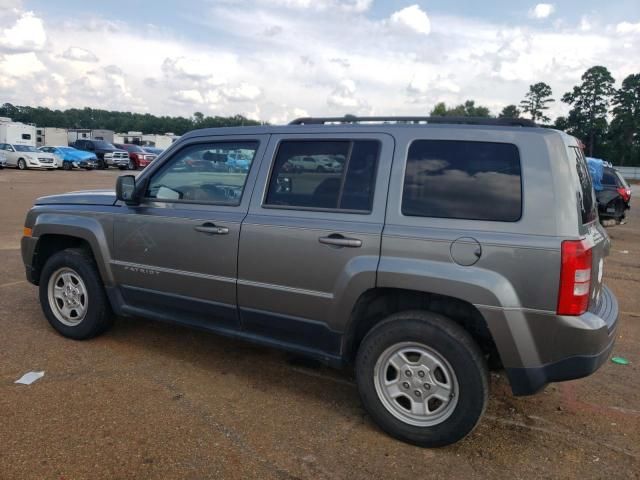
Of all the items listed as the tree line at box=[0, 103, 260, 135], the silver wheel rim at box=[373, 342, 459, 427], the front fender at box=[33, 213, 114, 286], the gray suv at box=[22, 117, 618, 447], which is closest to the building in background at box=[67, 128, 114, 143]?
the tree line at box=[0, 103, 260, 135]

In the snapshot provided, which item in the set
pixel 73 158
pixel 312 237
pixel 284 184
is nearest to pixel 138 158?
pixel 73 158

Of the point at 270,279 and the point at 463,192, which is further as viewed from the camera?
the point at 270,279

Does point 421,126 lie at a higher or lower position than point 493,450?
higher

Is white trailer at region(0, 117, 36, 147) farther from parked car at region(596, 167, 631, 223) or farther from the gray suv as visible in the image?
the gray suv

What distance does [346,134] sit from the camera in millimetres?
3510

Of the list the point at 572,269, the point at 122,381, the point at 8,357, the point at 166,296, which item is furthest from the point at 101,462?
the point at 572,269

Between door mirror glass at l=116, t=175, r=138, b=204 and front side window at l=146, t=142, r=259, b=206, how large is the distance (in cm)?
12

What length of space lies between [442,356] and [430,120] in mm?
1478

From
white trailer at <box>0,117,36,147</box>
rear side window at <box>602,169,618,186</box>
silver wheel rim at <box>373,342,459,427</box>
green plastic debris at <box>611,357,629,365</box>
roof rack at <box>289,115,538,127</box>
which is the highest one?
white trailer at <box>0,117,36,147</box>

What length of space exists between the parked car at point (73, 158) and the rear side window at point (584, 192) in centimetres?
3407

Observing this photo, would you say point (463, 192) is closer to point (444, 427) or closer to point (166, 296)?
point (444, 427)

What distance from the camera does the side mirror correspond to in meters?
4.20

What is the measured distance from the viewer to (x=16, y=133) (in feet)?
126

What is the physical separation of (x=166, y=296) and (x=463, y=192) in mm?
2346
